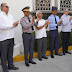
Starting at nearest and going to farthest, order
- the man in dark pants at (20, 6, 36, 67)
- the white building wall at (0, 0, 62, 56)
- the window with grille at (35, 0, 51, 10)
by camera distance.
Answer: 1. the man in dark pants at (20, 6, 36, 67)
2. the white building wall at (0, 0, 62, 56)
3. the window with grille at (35, 0, 51, 10)

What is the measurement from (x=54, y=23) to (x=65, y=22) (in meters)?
0.47

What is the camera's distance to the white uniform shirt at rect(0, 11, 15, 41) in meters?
3.44

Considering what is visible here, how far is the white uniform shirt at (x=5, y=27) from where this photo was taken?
3443 mm

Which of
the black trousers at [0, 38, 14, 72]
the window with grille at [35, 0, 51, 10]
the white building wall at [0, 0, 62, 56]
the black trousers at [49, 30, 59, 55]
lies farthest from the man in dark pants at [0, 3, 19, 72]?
the window with grille at [35, 0, 51, 10]

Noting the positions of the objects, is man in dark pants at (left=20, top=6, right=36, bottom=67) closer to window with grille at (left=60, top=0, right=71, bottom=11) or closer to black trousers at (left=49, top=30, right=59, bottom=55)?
black trousers at (left=49, top=30, right=59, bottom=55)

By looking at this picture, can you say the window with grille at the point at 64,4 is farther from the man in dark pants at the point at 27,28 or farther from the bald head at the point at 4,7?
the bald head at the point at 4,7

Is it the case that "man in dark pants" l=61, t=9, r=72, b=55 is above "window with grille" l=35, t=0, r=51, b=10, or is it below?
below

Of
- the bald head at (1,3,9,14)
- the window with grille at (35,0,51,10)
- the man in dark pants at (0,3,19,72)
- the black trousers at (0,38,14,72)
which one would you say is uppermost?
the window with grille at (35,0,51,10)

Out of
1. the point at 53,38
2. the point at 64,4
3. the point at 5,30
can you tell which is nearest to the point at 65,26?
the point at 53,38

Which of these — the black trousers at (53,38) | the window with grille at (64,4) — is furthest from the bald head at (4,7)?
the window with grille at (64,4)

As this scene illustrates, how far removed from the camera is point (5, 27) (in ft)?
11.3

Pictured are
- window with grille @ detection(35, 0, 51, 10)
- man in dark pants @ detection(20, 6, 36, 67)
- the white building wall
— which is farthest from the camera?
window with grille @ detection(35, 0, 51, 10)

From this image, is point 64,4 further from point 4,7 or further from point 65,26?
point 4,7

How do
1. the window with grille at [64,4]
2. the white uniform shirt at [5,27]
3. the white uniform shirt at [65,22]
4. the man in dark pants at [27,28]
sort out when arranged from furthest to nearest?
the window with grille at [64,4], the white uniform shirt at [65,22], the man in dark pants at [27,28], the white uniform shirt at [5,27]
